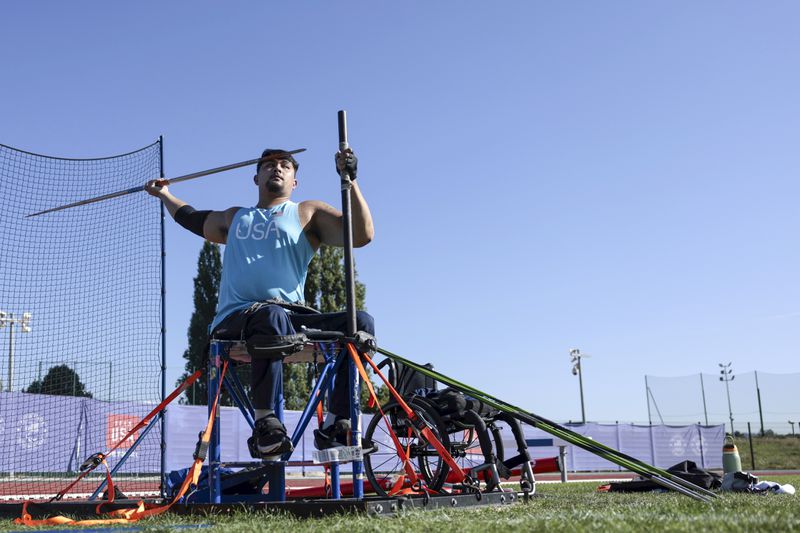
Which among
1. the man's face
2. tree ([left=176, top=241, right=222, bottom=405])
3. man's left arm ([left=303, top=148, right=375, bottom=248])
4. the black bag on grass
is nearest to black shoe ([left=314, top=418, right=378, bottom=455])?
man's left arm ([left=303, top=148, right=375, bottom=248])

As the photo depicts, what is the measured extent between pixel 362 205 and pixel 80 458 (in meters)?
13.3

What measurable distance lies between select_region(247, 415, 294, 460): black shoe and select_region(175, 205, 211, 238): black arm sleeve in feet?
6.71

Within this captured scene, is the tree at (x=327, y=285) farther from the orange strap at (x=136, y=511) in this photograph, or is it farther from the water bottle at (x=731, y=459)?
the orange strap at (x=136, y=511)

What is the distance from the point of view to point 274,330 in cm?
453

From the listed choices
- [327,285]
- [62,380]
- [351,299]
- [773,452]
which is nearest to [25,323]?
[62,380]

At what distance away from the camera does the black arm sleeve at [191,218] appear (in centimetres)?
594

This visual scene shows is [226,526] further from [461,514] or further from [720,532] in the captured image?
[720,532]

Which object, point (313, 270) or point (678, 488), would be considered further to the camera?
point (313, 270)

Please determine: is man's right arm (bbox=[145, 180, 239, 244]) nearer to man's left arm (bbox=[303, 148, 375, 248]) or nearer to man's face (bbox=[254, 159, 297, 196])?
man's face (bbox=[254, 159, 297, 196])

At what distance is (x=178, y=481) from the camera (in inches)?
249

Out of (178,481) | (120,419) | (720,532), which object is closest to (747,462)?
(120,419)

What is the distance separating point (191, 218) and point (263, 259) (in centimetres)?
112

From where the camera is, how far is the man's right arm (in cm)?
578

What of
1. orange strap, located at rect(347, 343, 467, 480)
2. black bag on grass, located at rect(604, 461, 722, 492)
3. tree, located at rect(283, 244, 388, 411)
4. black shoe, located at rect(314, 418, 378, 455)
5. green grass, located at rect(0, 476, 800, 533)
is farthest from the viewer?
tree, located at rect(283, 244, 388, 411)
